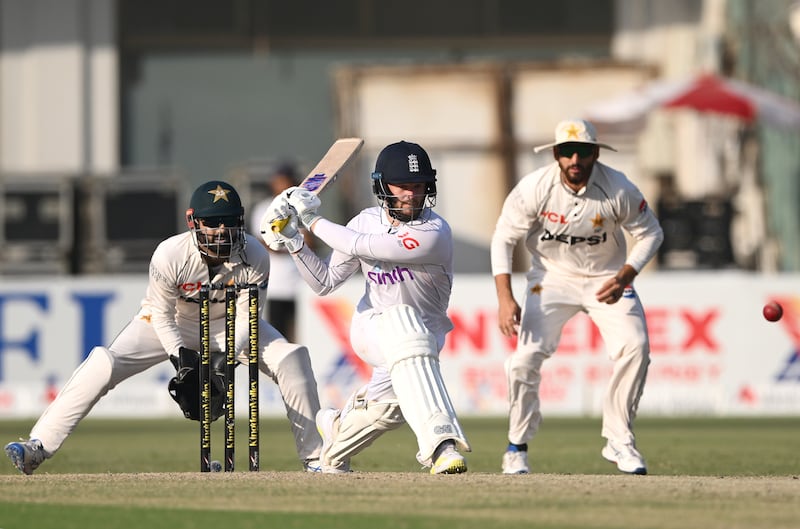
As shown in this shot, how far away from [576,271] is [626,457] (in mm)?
1073

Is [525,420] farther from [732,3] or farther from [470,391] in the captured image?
[732,3]

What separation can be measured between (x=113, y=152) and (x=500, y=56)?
206 inches

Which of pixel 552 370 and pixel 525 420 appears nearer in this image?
pixel 525 420

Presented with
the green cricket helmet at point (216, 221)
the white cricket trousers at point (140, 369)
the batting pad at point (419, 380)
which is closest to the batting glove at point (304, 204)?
the green cricket helmet at point (216, 221)

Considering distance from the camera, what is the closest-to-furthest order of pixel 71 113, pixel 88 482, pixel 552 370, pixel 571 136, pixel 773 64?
pixel 88 482 → pixel 571 136 → pixel 552 370 → pixel 773 64 → pixel 71 113

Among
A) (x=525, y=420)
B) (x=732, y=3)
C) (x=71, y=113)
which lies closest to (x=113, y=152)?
(x=71, y=113)

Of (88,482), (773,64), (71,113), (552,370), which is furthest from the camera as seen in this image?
(71,113)

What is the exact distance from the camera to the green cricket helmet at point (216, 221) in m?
8.09

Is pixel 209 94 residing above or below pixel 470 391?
above

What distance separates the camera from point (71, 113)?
21.9 meters

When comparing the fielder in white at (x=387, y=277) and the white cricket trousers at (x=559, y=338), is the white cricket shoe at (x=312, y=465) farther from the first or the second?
the white cricket trousers at (x=559, y=338)

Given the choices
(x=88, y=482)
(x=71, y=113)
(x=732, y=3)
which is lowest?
(x=88, y=482)

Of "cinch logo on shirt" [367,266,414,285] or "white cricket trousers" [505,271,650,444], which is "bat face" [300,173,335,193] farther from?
"white cricket trousers" [505,271,650,444]

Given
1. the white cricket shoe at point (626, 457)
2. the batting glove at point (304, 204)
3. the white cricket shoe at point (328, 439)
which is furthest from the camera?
the white cricket shoe at point (626, 457)
